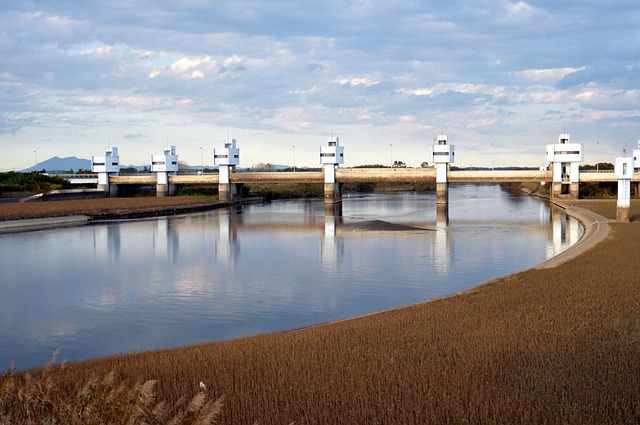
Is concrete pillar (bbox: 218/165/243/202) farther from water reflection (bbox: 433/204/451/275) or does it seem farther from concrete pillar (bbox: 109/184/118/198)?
water reflection (bbox: 433/204/451/275)

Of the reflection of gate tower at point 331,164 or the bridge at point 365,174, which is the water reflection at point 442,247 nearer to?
the bridge at point 365,174

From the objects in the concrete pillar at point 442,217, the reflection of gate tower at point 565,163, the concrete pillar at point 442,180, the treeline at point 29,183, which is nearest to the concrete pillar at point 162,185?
the treeline at point 29,183

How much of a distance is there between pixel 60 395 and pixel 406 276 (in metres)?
17.5

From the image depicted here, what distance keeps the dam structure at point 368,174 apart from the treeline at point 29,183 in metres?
6.12

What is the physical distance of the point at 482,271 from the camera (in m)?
26.6

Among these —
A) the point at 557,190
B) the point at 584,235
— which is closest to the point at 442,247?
the point at 584,235

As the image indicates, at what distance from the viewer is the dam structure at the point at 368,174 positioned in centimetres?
7750

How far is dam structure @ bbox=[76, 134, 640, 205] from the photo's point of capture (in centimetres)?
7750

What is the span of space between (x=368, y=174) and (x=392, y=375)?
71155mm

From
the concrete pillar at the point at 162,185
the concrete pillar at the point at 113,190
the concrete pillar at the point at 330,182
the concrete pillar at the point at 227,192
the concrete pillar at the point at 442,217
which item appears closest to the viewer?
the concrete pillar at the point at 442,217

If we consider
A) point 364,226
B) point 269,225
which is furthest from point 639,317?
point 269,225

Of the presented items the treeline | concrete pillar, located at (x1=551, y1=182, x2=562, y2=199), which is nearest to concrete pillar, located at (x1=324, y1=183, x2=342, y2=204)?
concrete pillar, located at (x1=551, y1=182, x2=562, y2=199)

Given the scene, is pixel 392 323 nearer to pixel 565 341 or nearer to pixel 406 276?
pixel 565 341

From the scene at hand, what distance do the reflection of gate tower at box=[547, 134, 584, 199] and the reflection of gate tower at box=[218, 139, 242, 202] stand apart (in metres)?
37.8
